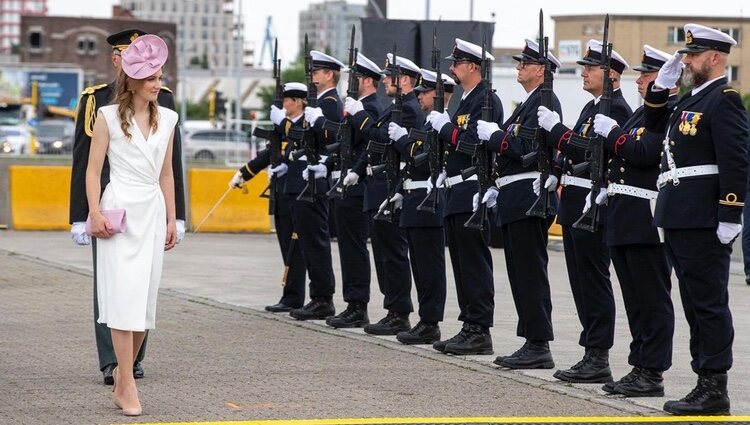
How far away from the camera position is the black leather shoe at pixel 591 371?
28.6ft

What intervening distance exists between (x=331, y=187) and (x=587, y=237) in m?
3.47

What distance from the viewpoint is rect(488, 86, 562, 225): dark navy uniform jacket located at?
904 cm

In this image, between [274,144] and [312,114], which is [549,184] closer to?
[312,114]

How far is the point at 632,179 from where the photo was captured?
8188 mm

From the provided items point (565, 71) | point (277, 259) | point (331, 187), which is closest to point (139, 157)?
point (331, 187)

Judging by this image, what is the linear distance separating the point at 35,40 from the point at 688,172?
Result: 4453 inches

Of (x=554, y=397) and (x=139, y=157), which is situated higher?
(x=139, y=157)

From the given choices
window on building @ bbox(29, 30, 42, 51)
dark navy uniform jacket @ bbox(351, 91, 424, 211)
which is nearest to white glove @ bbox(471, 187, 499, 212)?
dark navy uniform jacket @ bbox(351, 91, 424, 211)

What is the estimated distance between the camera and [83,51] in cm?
11638

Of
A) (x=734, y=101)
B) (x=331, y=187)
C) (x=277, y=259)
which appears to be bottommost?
(x=277, y=259)

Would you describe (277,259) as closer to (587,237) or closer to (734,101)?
(587,237)

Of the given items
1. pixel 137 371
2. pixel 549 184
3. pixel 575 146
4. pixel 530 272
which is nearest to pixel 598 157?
pixel 575 146

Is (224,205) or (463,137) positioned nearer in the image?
(463,137)

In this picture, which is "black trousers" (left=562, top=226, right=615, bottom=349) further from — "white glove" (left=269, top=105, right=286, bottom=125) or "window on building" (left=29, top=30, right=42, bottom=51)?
"window on building" (left=29, top=30, right=42, bottom=51)
